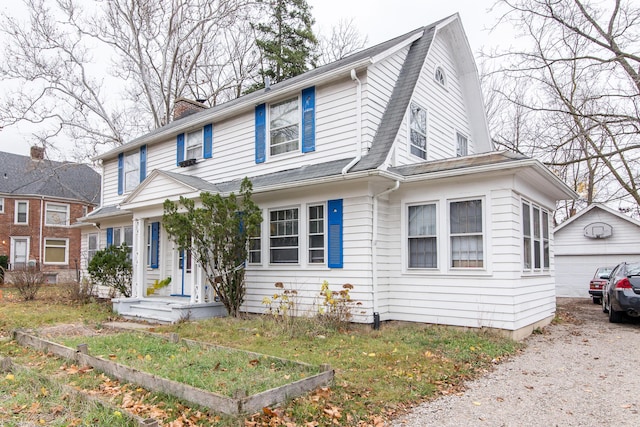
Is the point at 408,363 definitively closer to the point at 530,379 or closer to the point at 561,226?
the point at 530,379

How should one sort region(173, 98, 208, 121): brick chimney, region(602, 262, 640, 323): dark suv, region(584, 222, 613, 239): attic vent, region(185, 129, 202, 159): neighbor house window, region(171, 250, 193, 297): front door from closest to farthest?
region(602, 262, 640, 323): dark suv, region(171, 250, 193, 297): front door, region(185, 129, 202, 159): neighbor house window, region(173, 98, 208, 121): brick chimney, region(584, 222, 613, 239): attic vent

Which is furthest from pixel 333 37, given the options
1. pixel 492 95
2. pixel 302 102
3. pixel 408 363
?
pixel 408 363

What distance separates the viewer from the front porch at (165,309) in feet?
33.4

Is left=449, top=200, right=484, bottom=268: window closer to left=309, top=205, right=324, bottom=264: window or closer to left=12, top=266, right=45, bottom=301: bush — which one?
left=309, top=205, right=324, bottom=264: window

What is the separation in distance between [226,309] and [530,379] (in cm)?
673

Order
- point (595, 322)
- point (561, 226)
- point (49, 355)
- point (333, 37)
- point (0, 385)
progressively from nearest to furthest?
point (0, 385), point (49, 355), point (595, 322), point (561, 226), point (333, 37)

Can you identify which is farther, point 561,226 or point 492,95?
point 492,95

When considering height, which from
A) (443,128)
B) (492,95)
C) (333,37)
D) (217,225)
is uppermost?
(333,37)

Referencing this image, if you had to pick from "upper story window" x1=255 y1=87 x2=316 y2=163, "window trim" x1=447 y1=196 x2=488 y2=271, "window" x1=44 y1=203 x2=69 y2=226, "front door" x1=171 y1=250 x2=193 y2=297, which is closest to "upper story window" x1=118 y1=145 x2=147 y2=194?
"front door" x1=171 y1=250 x2=193 y2=297

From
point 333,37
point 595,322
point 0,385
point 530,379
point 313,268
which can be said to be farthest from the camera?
point 333,37

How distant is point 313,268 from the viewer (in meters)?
9.53

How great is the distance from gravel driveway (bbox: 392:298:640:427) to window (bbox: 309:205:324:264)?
4327 mm

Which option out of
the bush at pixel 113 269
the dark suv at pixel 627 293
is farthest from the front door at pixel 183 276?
the dark suv at pixel 627 293

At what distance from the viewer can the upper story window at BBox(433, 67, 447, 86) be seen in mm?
12044
